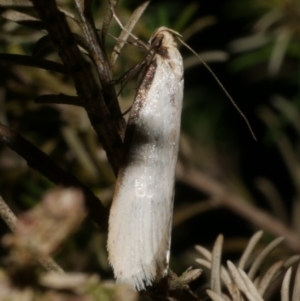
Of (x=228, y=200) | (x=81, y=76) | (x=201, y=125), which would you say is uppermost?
(x=81, y=76)

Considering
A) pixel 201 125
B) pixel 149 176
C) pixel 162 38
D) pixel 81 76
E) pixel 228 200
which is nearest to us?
pixel 81 76

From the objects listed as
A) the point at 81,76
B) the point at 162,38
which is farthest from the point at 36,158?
the point at 162,38

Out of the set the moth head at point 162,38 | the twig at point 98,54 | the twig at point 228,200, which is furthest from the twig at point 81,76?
the twig at point 228,200

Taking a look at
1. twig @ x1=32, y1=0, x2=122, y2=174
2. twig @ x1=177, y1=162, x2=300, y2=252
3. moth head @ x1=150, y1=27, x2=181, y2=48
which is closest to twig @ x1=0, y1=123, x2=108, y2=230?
twig @ x1=32, y1=0, x2=122, y2=174

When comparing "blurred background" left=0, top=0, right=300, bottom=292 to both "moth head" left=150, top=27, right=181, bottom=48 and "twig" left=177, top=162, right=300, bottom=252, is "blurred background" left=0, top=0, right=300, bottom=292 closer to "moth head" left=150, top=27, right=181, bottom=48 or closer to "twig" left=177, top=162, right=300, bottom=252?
"twig" left=177, top=162, right=300, bottom=252

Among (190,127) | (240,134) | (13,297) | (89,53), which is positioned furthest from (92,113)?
(240,134)

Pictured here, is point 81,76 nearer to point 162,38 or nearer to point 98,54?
point 98,54
